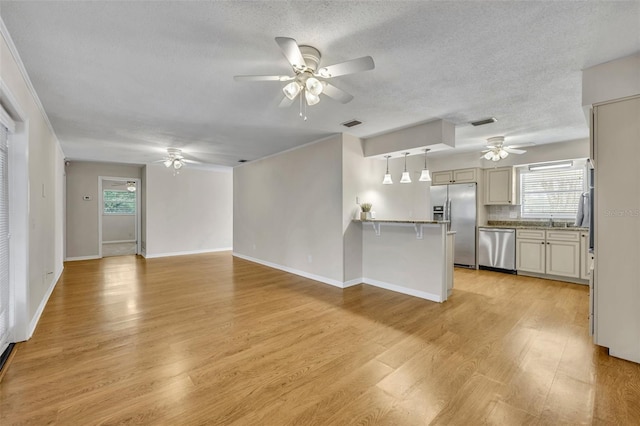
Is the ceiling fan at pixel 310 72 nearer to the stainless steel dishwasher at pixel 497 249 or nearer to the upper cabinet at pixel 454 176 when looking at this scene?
the upper cabinet at pixel 454 176

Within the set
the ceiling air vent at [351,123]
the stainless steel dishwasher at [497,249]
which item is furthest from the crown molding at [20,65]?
the stainless steel dishwasher at [497,249]

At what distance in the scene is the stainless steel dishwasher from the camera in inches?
211

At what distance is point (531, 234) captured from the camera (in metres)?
5.15

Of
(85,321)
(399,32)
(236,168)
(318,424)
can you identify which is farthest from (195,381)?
(236,168)

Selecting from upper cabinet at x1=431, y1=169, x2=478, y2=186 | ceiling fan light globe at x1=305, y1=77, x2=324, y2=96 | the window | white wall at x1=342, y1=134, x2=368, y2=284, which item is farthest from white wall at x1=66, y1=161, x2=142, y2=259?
upper cabinet at x1=431, y1=169, x2=478, y2=186

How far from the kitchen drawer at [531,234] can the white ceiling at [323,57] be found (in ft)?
6.57

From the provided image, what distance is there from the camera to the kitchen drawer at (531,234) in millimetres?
5047

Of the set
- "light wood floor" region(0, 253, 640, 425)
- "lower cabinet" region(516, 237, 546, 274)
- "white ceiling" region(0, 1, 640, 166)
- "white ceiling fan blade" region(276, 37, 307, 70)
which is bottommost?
"light wood floor" region(0, 253, 640, 425)

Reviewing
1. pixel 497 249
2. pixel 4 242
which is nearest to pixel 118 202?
pixel 4 242

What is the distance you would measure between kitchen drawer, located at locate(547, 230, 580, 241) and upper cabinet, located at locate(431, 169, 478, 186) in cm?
164

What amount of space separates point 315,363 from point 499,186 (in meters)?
5.38

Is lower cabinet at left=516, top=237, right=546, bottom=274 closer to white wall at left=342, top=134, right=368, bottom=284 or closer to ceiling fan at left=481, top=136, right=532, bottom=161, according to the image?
ceiling fan at left=481, top=136, right=532, bottom=161

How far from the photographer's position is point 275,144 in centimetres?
524

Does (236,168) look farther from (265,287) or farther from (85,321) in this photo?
(85,321)
